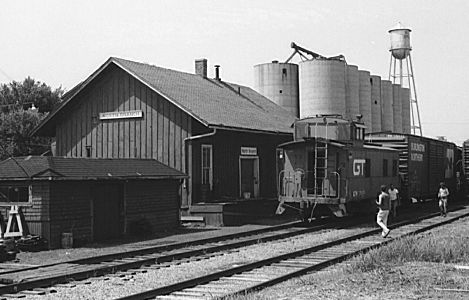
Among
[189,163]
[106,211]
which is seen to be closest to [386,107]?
[189,163]

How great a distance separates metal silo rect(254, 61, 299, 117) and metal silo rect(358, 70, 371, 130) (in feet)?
17.1

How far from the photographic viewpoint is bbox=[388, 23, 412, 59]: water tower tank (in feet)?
170

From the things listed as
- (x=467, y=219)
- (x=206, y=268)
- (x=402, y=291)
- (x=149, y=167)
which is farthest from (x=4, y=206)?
(x=467, y=219)

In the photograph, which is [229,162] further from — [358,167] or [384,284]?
[384,284]

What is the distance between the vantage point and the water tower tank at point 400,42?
51812 millimetres

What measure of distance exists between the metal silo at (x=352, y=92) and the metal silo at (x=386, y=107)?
5733mm

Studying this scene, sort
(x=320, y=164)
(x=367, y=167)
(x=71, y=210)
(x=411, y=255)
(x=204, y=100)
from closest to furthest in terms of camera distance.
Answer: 1. (x=411, y=255)
2. (x=71, y=210)
3. (x=320, y=164)
4. (x=367, y=167)
5. (x=204, y=100)

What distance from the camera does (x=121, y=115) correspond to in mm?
28094

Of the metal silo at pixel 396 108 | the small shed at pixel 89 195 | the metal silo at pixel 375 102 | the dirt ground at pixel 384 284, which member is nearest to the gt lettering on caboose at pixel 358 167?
the small shed at pixel 89 195

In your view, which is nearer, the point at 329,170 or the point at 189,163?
the point at 329,170

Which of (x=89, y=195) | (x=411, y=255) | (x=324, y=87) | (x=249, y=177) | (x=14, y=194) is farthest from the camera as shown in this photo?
(x=324, y=87)

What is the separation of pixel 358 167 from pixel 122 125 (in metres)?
10.4

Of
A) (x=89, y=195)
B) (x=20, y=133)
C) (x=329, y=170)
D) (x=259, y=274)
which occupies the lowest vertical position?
(x=259, y=274)

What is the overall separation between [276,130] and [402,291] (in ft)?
63.7
